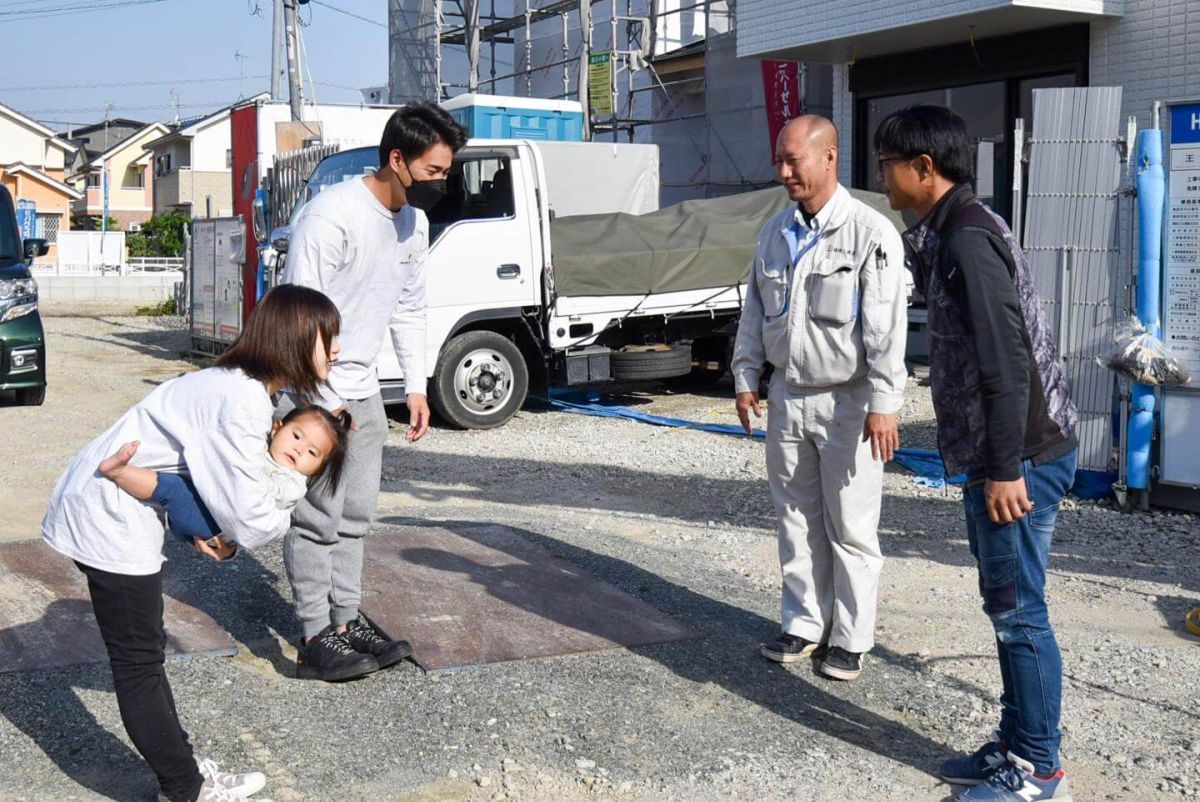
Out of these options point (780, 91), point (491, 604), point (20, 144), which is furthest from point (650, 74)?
point (20, 144)

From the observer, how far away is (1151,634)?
5730 millimetres

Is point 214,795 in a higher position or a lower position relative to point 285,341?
lower

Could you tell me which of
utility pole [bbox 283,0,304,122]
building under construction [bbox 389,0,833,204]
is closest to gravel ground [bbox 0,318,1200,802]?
building under construction [bbox 389,0,833,204]

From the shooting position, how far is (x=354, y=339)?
15.8 ft

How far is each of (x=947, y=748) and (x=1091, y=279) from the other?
4827 millimetres

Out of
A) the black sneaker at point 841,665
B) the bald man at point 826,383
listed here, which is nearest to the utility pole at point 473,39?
the bald man at point 826,383

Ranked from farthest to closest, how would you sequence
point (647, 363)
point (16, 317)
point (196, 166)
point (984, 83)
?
1. point (196, 166)
2. point (984, 83)
3. point (16, 317)
4. point (647, 363)

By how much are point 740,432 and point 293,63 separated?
50.3ft

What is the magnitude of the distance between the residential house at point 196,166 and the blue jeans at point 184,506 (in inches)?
2511

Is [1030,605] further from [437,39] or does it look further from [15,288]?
[437,39]

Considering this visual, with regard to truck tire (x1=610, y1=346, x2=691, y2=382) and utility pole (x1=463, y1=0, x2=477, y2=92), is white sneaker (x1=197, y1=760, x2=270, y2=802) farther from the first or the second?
utility pole (x1=463, y1=0, x2=477, y2=92)

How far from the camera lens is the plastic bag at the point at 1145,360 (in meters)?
7.87

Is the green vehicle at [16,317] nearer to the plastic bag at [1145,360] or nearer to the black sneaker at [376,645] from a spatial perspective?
the black sneaker at [376,645]

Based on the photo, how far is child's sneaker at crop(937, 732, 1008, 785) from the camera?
394cm
